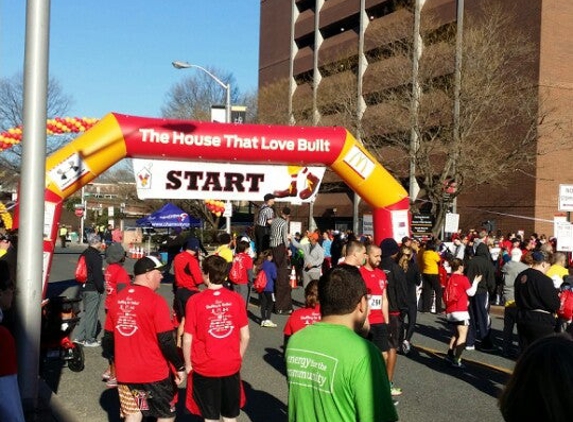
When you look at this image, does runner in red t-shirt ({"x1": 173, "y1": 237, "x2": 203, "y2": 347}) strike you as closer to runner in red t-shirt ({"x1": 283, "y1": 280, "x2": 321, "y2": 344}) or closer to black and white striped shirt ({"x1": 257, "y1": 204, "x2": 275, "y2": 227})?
runner in red t-shirt ({"x1": 283, "y1": 280, "x2": 321, "y2": 344})

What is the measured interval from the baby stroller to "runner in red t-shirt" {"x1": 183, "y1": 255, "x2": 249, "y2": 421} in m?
4.26

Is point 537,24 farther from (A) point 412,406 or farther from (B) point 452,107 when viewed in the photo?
(A) point 412,406

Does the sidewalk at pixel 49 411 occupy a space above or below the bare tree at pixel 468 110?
below

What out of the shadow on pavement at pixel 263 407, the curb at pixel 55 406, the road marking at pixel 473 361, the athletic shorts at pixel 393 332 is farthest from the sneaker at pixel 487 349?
the curb at pixel 55 406

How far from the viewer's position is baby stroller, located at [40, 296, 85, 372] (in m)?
9.41

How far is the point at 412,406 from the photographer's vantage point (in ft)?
26.6

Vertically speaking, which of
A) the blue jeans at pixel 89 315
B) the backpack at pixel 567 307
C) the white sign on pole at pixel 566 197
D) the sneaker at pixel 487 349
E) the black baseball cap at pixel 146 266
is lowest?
the sneaker at pixel 487 349

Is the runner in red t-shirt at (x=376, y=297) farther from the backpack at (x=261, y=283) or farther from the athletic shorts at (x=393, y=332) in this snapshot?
the backpack at (x=261, y=283)

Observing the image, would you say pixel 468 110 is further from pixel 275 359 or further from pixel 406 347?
pixel 275 359

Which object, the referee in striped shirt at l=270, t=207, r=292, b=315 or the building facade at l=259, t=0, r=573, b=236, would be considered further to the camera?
the building facade at l=259, t=0, r=573, b=236

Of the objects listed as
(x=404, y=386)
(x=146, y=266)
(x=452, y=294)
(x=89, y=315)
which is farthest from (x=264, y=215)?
(x=146, y=266)

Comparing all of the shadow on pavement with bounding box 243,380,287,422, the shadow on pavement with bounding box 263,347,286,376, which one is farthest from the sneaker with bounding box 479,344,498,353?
the shadow on pavement with bounding box 243,380,287,422

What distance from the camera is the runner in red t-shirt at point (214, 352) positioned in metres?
5.62

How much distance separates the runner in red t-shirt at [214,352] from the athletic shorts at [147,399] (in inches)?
7.5
